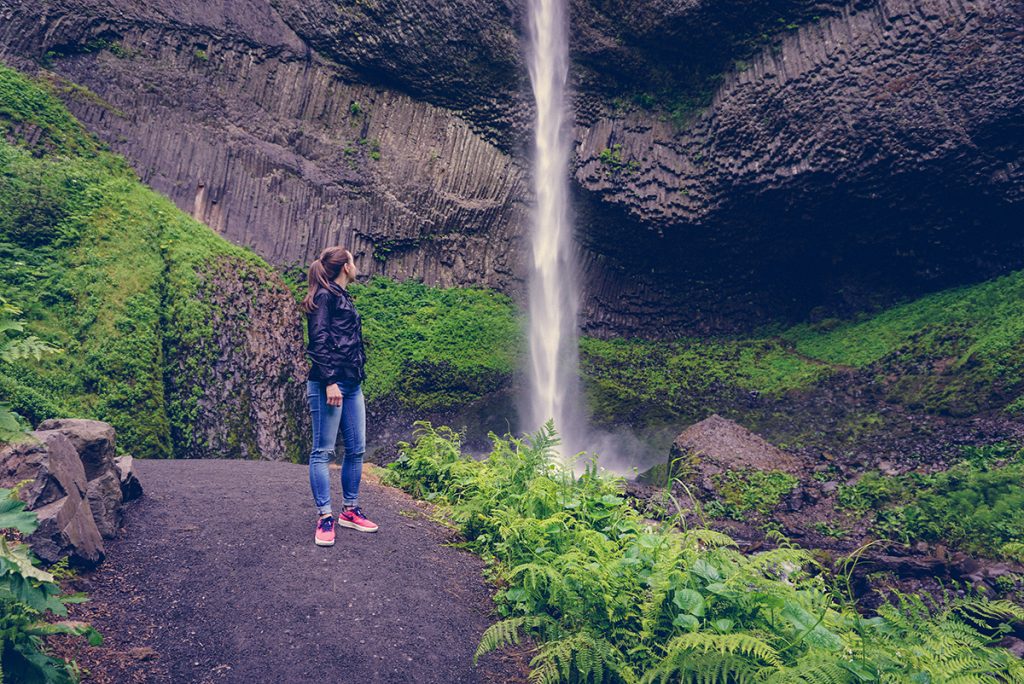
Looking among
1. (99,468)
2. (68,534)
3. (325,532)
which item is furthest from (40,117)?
(325,532)

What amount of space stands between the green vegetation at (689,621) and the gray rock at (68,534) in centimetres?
241

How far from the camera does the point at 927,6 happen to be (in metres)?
12.7

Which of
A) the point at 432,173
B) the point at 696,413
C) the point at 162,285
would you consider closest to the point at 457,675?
the point at 162,285

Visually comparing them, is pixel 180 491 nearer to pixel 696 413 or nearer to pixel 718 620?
pixel 718 620

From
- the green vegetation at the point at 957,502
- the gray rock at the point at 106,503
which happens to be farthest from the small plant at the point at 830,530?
the gray rock at the point at 106,503

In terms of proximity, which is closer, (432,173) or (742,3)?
(742,3)

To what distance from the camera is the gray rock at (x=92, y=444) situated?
16.6 feet

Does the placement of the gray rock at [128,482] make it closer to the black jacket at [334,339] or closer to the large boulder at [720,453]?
the black jacket at [334,339]

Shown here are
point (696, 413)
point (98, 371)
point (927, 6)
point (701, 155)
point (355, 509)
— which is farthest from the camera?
point (701, 155)

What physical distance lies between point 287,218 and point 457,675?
11652 millimetres

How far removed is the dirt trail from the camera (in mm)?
3373

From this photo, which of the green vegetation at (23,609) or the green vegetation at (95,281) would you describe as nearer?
the green vegetation at (23,609)

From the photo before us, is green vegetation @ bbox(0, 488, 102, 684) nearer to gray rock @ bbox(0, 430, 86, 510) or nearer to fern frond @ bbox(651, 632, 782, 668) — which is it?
gray rock @ bbox(0, 430, 86, 510)

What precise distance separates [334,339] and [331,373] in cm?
22
